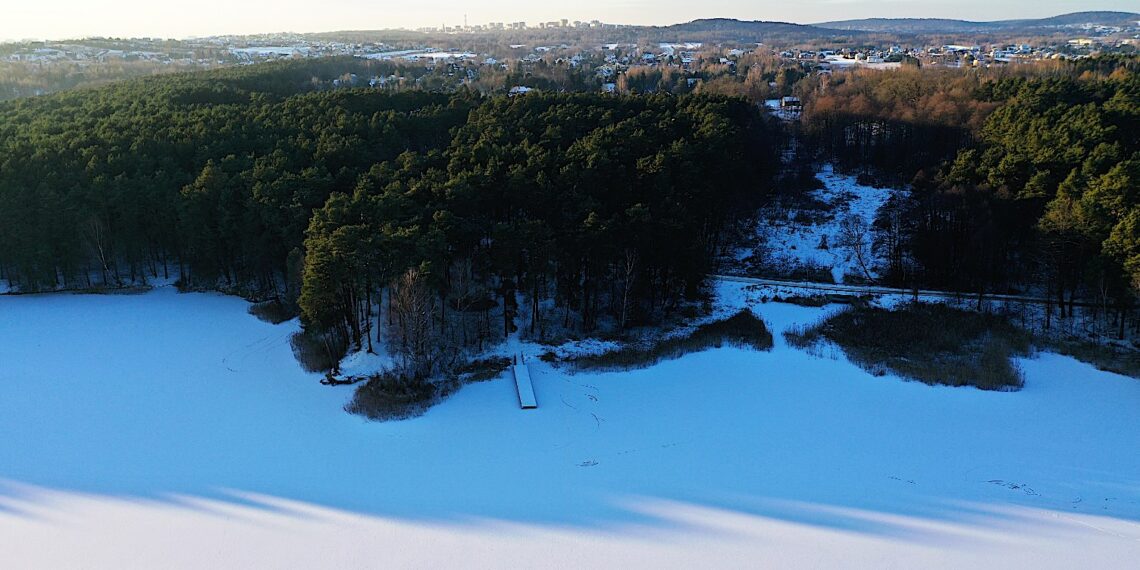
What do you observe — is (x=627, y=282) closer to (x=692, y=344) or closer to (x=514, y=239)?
(x=692, y=344)

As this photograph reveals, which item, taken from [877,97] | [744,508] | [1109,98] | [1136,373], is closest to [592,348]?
[744,508]

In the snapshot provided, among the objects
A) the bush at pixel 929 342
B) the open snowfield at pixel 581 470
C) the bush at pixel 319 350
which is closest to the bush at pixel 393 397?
the open snowfield at pixel 581 470

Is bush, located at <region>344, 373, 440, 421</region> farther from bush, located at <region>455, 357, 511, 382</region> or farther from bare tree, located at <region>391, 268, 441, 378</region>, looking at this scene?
bush, located at <region>455, 357, 511, 382</region>

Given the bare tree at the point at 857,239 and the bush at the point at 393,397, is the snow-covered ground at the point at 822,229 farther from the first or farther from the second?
the bush at the point at 393,397

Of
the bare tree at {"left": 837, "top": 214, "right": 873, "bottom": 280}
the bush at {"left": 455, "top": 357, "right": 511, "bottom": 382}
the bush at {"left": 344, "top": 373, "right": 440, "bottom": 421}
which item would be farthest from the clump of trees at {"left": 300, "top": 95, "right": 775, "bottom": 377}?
the bare tree at {"left": 837, "top": 214, "right": 873, "bottom": 280}

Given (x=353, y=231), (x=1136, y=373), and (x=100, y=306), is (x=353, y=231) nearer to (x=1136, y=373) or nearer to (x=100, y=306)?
(x=100, y=306)
